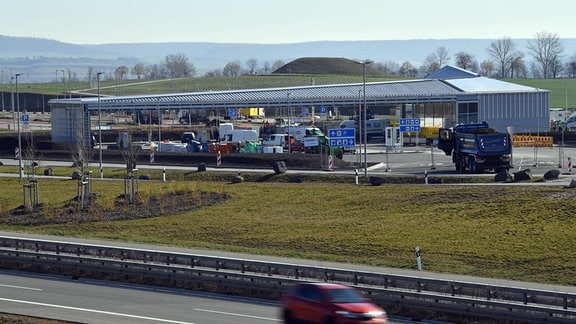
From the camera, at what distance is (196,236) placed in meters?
43.1

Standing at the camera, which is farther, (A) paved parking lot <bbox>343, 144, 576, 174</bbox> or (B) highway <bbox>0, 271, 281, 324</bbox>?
(A) paved parking lot <bbox>343, 144, 576, 174</bbox>

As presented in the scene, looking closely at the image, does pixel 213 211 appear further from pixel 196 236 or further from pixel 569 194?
pixel 569 194

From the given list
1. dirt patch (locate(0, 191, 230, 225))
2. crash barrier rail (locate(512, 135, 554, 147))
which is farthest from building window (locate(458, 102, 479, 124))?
dirt patch (locate(0, 191, 230, 225))

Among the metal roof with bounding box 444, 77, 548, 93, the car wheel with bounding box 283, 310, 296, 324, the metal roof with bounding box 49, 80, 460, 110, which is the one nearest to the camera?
the car wheel with bounding box 283, 310, 296, 324

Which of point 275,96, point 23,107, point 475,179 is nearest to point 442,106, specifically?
point 275,96

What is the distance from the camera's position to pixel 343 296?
22.6 m

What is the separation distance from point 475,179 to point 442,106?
54.6 metres

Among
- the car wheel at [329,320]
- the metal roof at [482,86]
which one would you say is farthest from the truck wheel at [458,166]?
the car wheel at [329,320]

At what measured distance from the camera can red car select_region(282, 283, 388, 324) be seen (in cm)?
2183

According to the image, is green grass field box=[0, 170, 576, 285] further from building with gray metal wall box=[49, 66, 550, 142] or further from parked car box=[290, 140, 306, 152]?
building with gray metal wall box=[49, 66, 550, 142]

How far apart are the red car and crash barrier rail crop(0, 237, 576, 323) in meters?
3.77

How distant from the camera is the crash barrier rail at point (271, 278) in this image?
82.3 ft

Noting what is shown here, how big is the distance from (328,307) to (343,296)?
0.55 metres

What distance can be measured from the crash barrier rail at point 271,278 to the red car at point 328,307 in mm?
3767
